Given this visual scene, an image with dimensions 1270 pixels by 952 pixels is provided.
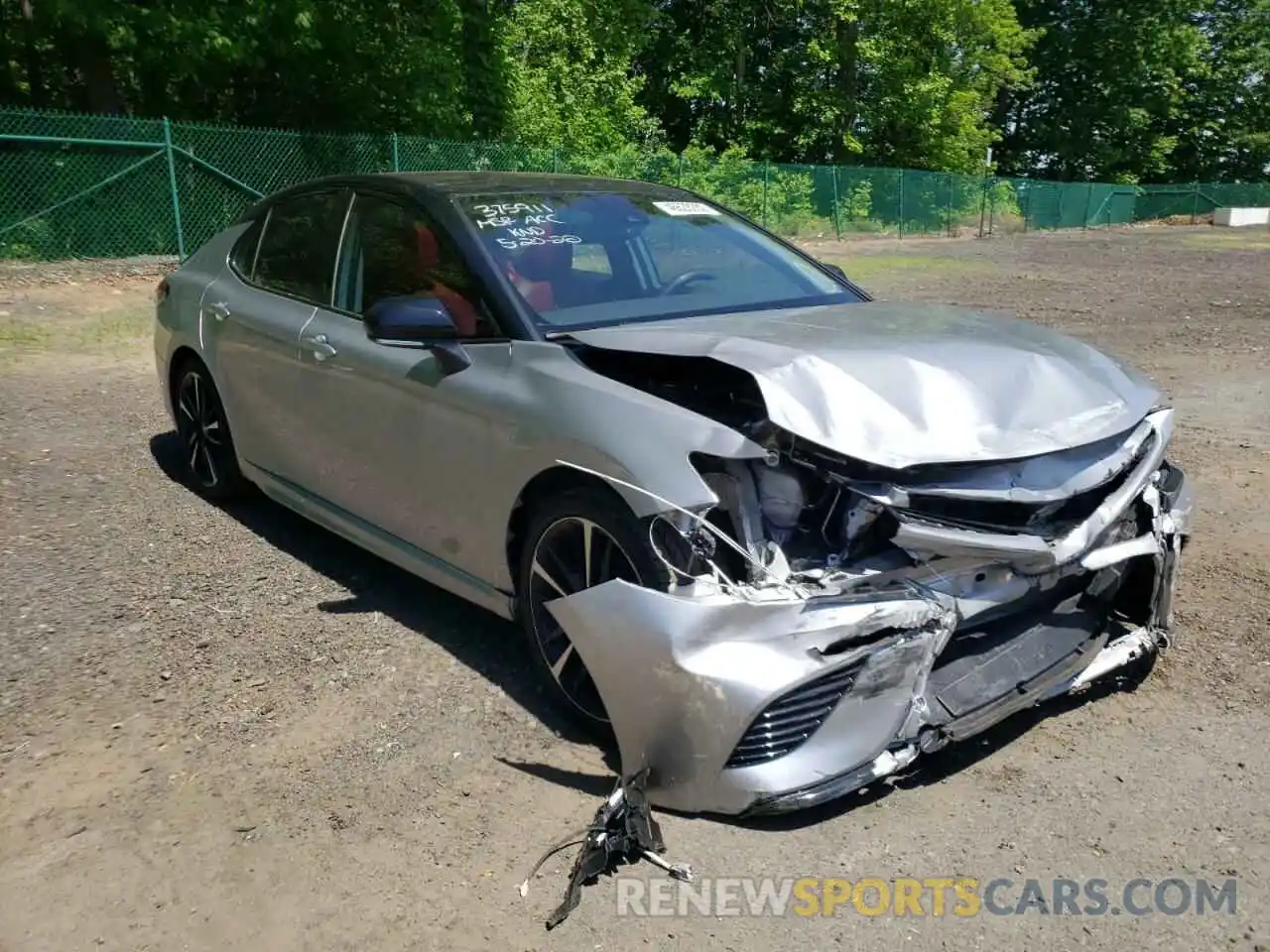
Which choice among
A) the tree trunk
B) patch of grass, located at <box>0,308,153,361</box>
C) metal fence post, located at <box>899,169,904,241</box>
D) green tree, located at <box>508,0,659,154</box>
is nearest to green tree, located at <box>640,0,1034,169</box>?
the tree trunk

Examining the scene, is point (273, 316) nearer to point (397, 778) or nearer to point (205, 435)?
point (205, 435)

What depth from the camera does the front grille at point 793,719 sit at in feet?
8.60

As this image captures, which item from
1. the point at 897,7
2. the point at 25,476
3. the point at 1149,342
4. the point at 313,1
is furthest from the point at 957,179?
the point at 25,476

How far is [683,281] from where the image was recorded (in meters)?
4.09

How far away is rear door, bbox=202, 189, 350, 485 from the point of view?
4480 mm

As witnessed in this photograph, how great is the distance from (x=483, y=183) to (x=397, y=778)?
7.73ft

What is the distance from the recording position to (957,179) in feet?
114

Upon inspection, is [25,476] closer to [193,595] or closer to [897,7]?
[193,595]

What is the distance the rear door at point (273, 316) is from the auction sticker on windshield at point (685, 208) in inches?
53.0

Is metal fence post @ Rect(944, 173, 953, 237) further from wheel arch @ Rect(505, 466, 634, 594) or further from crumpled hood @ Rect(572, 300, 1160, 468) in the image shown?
wheel arch @ Rect(505, 466, 634, 594)

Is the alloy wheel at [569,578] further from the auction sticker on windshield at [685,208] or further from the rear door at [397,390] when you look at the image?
the auction sticker on windshield at [685,208]

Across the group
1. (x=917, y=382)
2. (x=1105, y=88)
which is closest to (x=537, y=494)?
(x=917, y=382)

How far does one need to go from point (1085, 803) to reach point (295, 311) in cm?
350

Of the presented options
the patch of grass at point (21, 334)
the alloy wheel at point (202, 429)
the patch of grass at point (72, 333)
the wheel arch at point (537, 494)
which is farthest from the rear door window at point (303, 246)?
the patch of grass at point (21, 334)
